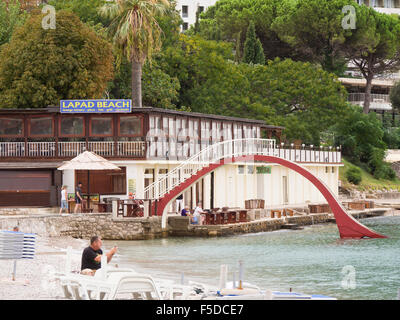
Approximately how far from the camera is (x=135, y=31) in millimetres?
56406

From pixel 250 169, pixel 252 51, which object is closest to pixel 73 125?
pixel 250 169

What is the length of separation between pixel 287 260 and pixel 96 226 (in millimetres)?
10130

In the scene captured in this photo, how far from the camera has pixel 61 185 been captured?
4703cm

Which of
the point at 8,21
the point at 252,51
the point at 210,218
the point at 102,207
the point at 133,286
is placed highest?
the point at 252,51

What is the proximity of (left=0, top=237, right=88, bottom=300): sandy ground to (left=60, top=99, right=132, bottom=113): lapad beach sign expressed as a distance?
1461cm

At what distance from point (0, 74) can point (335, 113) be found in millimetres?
31254

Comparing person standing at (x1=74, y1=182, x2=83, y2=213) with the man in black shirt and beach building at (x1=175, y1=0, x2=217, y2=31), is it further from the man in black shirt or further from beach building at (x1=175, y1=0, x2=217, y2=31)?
beach building at (x1=175, y1=0, x2=217, y2=31)

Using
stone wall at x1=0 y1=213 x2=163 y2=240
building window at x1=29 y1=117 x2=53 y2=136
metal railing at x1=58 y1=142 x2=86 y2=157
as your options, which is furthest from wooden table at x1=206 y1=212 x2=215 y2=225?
building window at x1=29 y1=117 x2=53 y2=136

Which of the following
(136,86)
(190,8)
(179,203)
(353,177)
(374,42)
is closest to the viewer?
(179,203)

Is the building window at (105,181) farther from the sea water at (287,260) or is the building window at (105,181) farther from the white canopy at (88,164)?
the sea water at (287,260)

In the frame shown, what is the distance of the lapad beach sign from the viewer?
46.2m

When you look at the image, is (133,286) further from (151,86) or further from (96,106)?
(151,86)

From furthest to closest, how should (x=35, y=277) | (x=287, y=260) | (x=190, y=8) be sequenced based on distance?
1. (x=190, y=8)
2. (x=287, y=260)
3. (x=35, y=277)

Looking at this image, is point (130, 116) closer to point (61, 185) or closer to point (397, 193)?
point (61, 185)
